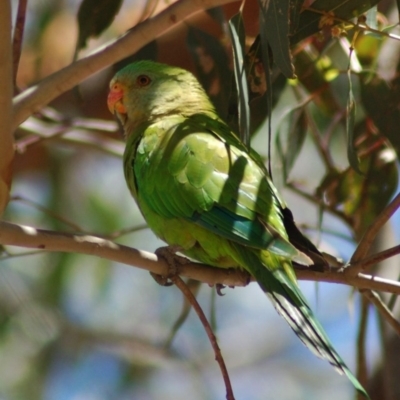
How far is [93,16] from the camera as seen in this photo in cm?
262

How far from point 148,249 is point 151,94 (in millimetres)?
2256

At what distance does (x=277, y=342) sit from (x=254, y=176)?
418 cm

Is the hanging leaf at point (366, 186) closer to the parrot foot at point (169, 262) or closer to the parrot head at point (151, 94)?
the parrot head at point (151, 94)

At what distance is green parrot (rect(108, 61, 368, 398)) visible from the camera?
1.97 m

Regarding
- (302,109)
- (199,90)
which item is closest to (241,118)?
(302,109)

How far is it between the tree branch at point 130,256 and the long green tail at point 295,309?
8 cm

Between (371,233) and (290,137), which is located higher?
(290,137)

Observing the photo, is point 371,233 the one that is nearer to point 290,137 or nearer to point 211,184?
point 211,184

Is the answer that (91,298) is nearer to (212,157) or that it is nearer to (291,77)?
(212,157)

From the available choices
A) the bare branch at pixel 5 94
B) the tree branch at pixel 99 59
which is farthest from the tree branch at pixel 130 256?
the tree branch at pixel 99 59

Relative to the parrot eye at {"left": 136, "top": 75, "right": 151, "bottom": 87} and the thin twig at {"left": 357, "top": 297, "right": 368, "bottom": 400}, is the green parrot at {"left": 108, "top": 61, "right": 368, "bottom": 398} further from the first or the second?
the thin twig at {"left": 357, "top": 297, "right": 368, "bottom": 400}

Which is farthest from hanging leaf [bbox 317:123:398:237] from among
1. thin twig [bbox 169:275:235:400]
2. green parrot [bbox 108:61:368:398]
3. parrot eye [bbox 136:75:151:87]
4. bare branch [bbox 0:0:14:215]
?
bare branch [bbox 0:0:14:215]

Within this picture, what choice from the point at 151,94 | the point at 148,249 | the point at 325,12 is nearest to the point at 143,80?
the point at 151,94

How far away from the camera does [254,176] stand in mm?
2334
